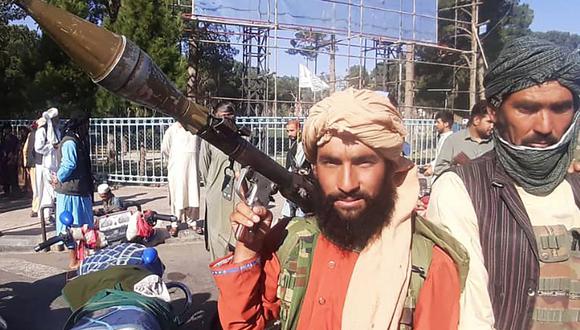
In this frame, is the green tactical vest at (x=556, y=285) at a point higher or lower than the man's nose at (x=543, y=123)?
lower

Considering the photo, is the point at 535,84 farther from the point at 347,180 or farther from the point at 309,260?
the point at 309,260

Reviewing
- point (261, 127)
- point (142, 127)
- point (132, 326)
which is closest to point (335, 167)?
Result: point (132, 326)

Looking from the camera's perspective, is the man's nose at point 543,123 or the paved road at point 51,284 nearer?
the man's nose at point 543,123

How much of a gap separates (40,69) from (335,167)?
47.0 ft

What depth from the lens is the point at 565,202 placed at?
66.1 inches

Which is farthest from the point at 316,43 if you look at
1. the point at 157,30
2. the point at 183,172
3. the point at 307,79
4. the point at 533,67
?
the point at 533,67

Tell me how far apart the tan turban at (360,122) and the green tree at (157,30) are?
1077cm

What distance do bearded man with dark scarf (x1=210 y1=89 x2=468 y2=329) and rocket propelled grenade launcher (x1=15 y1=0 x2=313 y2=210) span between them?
30 cm

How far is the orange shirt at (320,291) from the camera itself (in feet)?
4.83

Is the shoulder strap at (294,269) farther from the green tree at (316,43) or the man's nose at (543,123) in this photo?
the green tree at (316,43)

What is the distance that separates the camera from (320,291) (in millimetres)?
1547

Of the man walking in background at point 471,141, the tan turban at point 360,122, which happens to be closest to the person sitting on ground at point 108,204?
the man walking in background at point 471,141

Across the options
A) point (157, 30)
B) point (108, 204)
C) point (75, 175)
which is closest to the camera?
point (75, 175)

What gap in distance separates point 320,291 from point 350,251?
0.16 meters
